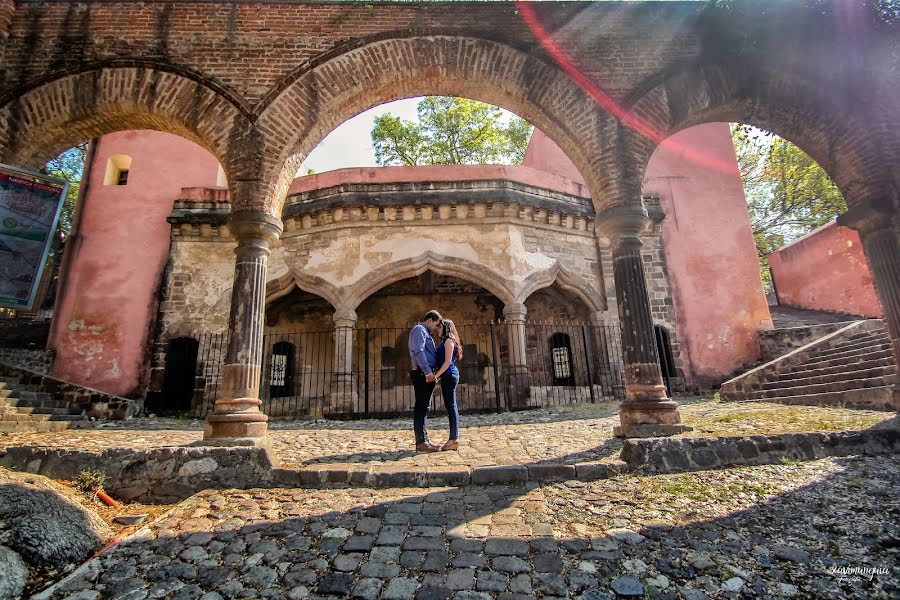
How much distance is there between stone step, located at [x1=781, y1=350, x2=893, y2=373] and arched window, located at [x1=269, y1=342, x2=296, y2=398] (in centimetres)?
1218

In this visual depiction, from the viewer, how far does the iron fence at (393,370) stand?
1045 cm

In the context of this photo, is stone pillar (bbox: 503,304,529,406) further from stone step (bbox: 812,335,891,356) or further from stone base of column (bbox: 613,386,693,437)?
stone step (bbox: 812,335,891,356)

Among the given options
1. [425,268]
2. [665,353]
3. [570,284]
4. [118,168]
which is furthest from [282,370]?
[665,353]

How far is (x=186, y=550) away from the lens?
258 cm

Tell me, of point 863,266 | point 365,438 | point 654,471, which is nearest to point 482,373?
point 365,438

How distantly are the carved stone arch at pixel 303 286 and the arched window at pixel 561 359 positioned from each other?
599cm

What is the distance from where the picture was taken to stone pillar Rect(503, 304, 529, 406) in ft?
33.1

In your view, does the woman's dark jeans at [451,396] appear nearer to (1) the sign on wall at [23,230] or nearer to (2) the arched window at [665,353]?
(1) the sign on wall at [23,230]

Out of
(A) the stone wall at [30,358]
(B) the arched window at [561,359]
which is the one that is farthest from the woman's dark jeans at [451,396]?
(A) the stone wall at [30,358]

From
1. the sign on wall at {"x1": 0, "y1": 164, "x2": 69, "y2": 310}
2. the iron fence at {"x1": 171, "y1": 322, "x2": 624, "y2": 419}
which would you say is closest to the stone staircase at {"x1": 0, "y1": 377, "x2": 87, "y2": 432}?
the iron fence at {"x1": 171, "y1": 322, "x2": 624, "y2": 419}

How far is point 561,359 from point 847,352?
235 inches

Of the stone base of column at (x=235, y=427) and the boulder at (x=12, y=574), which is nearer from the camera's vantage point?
the boulder at (x=12, y=574)

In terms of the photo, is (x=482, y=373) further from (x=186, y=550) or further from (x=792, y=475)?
(x=186, y=550)

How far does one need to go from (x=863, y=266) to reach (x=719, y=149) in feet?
17.4
